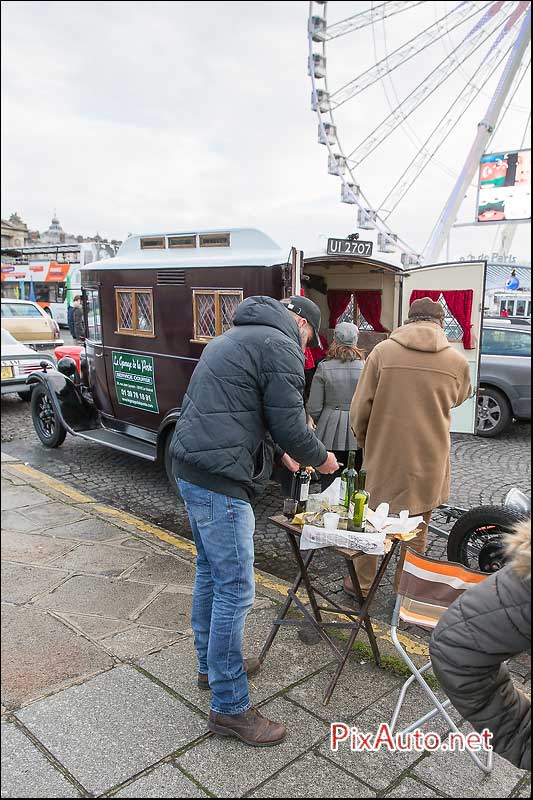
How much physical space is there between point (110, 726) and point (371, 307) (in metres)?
5.69

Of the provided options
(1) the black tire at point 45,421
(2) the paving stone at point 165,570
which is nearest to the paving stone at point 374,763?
(2) the paving stone at point 165,570

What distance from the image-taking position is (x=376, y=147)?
1817 centimetres

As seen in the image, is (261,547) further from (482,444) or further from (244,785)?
(482,444)

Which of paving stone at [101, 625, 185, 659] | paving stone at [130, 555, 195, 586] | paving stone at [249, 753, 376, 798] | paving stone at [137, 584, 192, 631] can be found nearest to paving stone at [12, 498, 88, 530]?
paving stone at [130, 555, 195, 586]

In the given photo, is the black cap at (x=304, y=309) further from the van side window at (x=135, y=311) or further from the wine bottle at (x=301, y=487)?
the van side window at (x=135, y=311)

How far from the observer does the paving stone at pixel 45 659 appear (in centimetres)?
260

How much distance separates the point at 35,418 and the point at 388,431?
631 centimetres

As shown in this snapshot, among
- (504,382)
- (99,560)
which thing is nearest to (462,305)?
(504,382)

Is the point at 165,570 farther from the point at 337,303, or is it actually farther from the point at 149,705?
the point at 337,303

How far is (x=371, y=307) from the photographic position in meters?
7.27

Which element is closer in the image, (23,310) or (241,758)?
(241,758)

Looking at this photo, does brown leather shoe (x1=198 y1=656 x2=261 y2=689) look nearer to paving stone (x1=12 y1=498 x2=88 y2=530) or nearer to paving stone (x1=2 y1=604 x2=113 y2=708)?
paving stone (x1=2 y1=604 x2=113 y2=708)

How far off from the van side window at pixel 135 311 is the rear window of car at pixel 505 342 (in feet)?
17.6

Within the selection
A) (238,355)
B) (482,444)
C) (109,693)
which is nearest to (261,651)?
(109,693)
